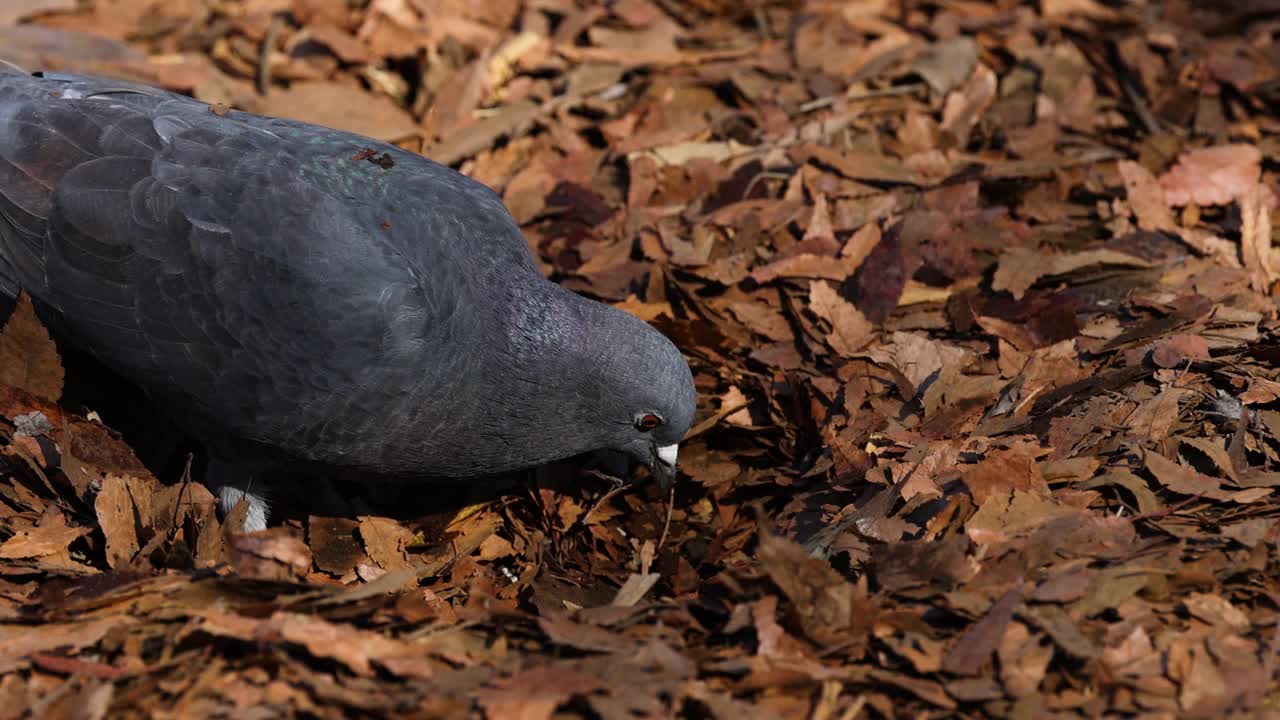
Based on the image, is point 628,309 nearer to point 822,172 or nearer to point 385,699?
point 822,172

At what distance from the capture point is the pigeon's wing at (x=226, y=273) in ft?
15.5

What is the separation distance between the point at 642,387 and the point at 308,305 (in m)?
1.36

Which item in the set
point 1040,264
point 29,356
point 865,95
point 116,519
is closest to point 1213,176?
point 1040,264

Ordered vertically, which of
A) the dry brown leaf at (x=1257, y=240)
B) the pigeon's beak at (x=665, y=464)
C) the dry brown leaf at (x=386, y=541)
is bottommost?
the dry brown leaf at (x=386, y=541)

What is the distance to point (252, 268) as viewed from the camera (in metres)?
4.75

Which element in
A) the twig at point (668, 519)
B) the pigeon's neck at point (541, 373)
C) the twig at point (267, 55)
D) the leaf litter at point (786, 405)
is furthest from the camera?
the twig at point (267, 55)

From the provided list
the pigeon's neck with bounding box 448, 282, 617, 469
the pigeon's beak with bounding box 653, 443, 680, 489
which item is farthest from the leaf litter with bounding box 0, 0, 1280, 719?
the pigeon's neck with bounding box 448, 282, 617, 469

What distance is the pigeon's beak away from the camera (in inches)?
207

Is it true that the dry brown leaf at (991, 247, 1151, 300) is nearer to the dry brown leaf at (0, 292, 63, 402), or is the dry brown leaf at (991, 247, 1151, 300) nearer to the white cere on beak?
the white cere on beak

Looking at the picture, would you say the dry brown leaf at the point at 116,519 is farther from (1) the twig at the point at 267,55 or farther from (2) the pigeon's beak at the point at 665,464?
(1) the twig at the point at 267,55

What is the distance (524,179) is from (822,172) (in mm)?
1649

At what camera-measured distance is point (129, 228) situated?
4852 millimetres

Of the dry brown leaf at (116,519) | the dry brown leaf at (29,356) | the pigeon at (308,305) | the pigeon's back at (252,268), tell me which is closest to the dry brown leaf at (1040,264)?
the pigeon at (308,305)

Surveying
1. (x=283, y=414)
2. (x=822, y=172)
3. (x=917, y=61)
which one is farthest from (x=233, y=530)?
(x=917, y=61)
